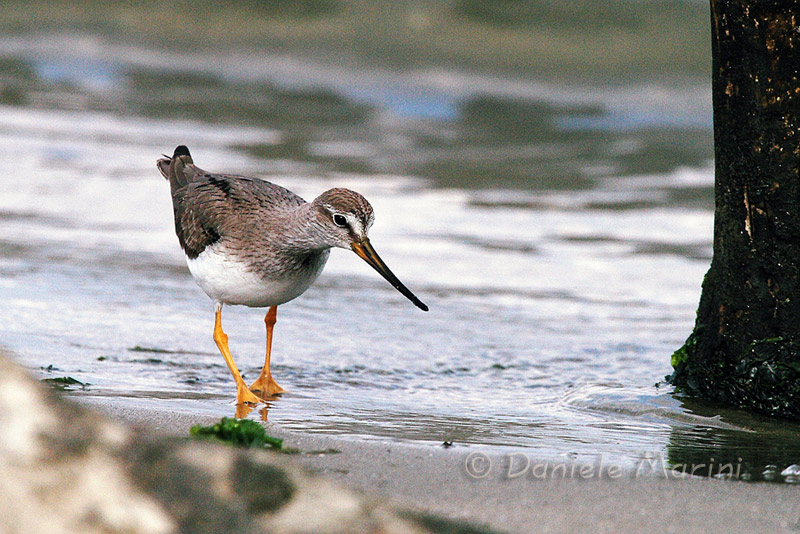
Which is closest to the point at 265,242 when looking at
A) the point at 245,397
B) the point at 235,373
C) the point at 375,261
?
the point at 375,261

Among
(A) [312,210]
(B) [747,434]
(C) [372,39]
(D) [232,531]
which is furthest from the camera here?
(C) [372,39]

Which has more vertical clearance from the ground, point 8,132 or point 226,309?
point 8,132

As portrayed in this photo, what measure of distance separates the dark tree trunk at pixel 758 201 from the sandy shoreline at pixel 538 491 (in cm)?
135

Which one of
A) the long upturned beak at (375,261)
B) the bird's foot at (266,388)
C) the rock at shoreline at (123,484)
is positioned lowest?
the bird's foot at (266,388)

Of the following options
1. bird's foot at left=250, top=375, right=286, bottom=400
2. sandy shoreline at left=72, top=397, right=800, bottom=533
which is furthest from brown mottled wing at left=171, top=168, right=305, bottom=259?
sandy shoreline at left=72, top=397, right=800, bottom=533

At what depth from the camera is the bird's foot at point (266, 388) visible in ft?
18.8

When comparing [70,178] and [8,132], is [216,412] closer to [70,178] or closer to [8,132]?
[70,178]

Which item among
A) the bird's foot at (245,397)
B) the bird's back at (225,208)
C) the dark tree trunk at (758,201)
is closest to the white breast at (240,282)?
the bird's back at (225,208)

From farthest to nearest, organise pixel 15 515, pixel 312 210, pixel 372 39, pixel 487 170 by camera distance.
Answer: pixel 372 39, pixel 487 170, pixel 312 210, pixel 15 515

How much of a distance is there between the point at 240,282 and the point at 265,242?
275 millimetres

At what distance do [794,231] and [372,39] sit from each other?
578 inches

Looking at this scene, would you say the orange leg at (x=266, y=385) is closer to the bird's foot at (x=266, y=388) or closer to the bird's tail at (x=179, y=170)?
the bird's foot at (x=266, y=388)

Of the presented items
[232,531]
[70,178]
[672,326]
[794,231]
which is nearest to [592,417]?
[794,231]

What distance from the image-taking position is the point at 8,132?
13562 millimetres
